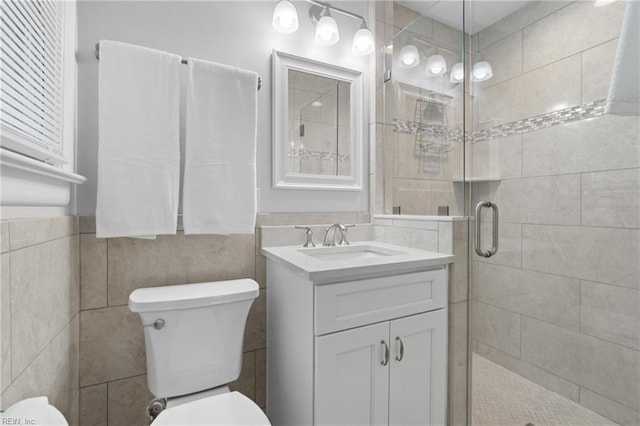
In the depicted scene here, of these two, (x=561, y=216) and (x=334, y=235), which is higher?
(x=561, y=216)

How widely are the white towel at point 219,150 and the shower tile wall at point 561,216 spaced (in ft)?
3.60

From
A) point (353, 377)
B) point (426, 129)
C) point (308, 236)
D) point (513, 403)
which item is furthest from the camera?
point (426, 129)

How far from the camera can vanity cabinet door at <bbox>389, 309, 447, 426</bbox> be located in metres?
1.19

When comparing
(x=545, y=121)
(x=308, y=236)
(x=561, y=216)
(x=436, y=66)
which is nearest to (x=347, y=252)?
(x=308, y=236)

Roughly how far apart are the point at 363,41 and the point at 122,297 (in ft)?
6.03

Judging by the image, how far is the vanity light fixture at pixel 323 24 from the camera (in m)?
1.53

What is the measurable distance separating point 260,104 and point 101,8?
0.76 meters

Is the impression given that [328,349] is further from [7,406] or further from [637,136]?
[637,136]

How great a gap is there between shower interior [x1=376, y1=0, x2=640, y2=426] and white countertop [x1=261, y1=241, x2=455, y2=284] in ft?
0.83

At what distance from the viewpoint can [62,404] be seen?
100 cm

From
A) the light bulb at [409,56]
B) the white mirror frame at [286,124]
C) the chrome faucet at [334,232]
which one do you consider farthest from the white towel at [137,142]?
the light bulb at [409,56]

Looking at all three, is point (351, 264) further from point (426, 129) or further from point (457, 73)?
point (457, 73)

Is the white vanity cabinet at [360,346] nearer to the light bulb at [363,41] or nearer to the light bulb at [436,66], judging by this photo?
the light bulb at [436,66]

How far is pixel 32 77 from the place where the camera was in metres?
0.87
